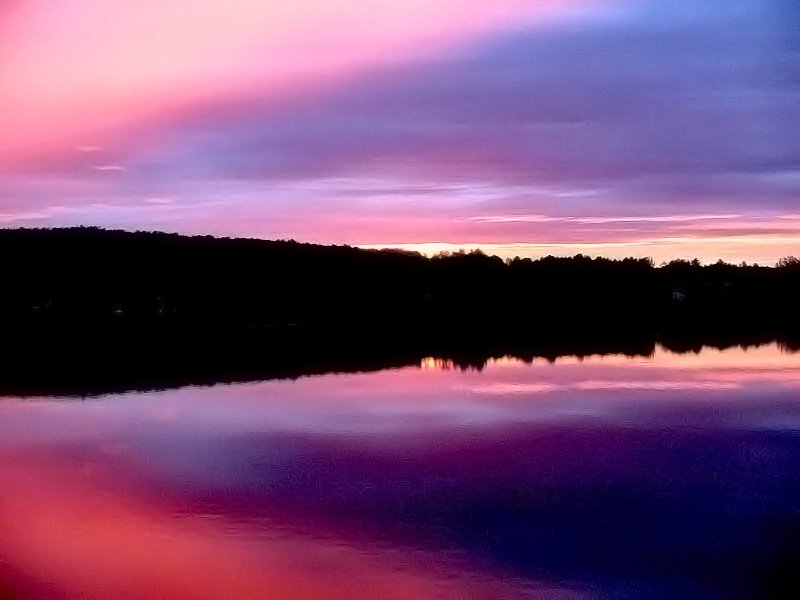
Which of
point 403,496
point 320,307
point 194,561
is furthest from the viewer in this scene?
point 320,307

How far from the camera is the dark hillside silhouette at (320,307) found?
28.2 meters

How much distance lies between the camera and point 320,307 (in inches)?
2213

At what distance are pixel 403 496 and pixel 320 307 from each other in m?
46.9

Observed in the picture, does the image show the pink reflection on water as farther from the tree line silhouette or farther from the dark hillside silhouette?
the tree line silhouette

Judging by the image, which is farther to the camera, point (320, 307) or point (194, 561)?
point (320, 307)

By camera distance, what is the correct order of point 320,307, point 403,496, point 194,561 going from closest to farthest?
point 194,561 → point 403,496 → point 320,307

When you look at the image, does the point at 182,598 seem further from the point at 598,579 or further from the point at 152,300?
the point at 152,300

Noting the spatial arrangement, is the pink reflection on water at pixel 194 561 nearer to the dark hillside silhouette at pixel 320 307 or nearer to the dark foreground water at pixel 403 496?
the dark foreground water at pixel 403 496

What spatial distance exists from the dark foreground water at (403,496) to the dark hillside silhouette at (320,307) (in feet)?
23.7

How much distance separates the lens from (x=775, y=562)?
7109 millimetres

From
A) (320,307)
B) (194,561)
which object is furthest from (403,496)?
(320,307)

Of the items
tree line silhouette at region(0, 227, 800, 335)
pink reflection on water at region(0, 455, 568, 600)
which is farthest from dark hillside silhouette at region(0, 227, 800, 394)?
pink reflection on water at region(0, 455, 568, 600)

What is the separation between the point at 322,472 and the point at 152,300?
47495 mm

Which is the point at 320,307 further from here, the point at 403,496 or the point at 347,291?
the point at 403,496
